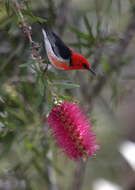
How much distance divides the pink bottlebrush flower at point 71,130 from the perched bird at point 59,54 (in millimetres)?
142

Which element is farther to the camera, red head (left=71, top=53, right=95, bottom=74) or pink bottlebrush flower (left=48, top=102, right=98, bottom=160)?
red head (left=71, top=53, right=95, bottom=74)

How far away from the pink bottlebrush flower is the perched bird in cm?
14

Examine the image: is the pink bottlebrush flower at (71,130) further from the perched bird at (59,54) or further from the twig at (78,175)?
the twig at (78,175)

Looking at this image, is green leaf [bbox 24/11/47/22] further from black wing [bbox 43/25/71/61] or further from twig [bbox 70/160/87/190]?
twig [bbox 70/160/87/190]

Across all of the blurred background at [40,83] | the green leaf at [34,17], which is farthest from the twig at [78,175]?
the green leaf at [34,17]

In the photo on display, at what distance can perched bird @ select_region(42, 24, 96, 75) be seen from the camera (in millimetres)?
1357

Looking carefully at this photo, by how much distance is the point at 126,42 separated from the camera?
2492mm

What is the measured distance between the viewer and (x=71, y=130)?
129cm

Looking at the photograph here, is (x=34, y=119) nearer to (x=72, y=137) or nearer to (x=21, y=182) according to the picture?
(x=21, y=182)

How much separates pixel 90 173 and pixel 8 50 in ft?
8.05

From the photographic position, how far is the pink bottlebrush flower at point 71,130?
4.19 feet

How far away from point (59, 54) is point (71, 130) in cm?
24

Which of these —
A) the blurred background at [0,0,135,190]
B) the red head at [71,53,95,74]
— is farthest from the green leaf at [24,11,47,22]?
the red head at [71,53,95,74]

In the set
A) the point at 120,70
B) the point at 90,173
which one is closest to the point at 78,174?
the point at 120,70
